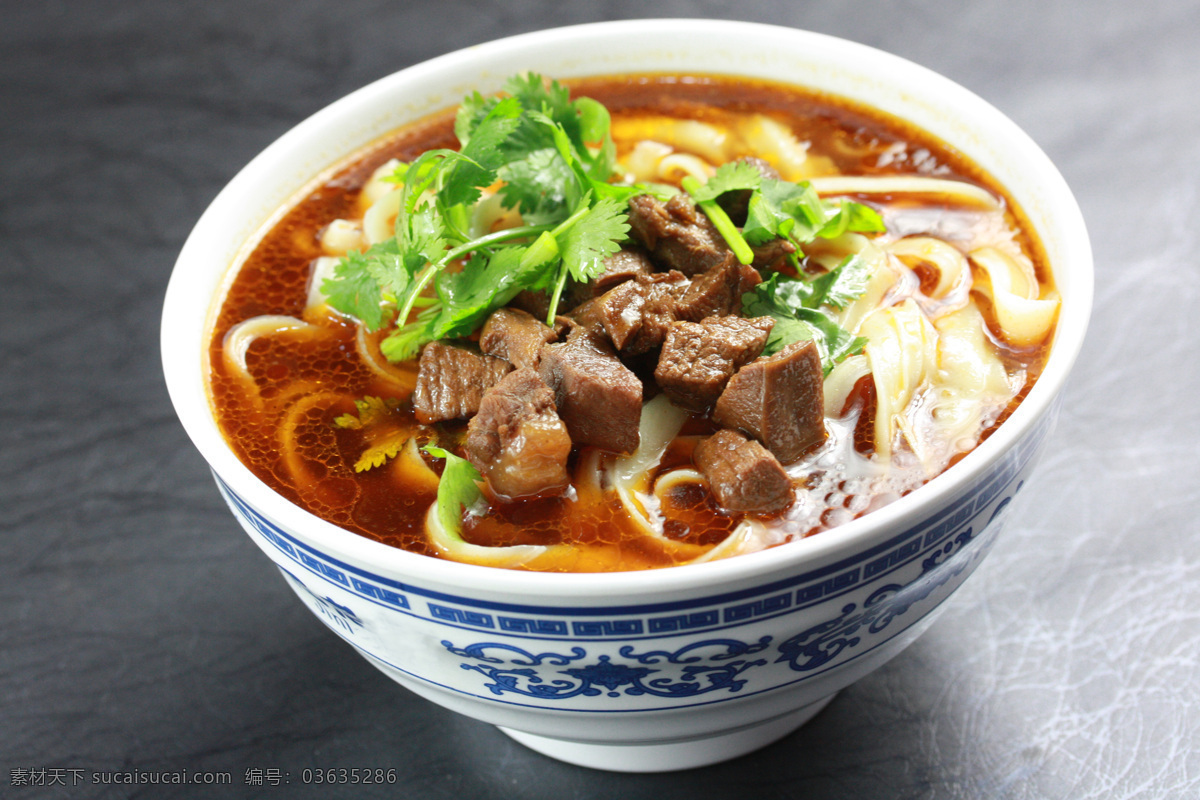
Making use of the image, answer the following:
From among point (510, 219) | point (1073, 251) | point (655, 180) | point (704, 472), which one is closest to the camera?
point (704, 472)

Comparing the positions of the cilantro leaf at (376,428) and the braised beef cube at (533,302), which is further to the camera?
the braised beef cube at (533,302)

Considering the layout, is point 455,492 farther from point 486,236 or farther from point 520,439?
point 486,236

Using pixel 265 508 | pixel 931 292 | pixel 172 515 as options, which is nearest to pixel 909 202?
pixel 931 292

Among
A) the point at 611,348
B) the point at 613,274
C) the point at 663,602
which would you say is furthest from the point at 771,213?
the point at 663,602

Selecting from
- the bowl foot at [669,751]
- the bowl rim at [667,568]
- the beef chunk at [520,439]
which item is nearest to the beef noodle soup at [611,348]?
the beef chunk at [520,439]

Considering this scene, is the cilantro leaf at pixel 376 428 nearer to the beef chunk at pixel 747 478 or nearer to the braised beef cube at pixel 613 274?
the braised beef cube at pixel 613 274

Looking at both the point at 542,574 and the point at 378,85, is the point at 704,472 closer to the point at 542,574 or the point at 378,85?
the point at 542,574

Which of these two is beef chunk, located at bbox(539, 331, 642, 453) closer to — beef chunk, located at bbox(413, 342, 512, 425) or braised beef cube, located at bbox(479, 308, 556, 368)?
braised beef cube, located at bbox(479, 308, 556, 368)

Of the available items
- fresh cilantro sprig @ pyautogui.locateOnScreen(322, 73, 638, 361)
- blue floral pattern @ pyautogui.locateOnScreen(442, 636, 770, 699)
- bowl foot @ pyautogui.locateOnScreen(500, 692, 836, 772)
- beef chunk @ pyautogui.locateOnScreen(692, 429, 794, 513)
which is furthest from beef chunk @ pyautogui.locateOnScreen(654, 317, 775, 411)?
bowl foot @ pyautogui.locateOnScreen(500, 692, 836, 772)
